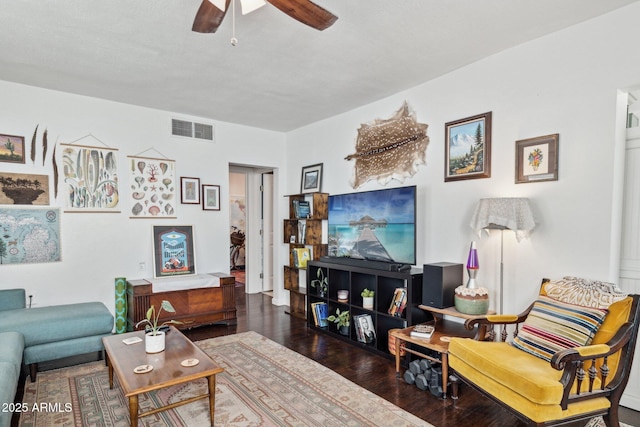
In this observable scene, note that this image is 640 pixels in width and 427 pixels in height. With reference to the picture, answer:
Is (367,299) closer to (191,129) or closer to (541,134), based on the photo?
(541,134)

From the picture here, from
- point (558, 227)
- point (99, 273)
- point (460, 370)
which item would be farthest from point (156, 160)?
point (558, 227)

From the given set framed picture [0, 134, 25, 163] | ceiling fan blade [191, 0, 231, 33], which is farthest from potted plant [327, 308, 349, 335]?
framed picture [0, 134, 25, 163]

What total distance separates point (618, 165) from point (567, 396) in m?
1.57

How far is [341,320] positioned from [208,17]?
9.96 feet

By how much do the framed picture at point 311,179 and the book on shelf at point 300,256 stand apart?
0.84 meters

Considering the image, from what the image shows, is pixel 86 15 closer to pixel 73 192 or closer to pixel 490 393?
pixel 73 192

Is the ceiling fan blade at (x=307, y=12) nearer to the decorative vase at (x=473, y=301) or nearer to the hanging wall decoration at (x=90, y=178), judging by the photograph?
the decorative vase at (x=473, y=301)

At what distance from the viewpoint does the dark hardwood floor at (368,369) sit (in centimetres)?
229

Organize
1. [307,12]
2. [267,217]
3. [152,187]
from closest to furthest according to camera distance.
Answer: [307,12] < [152,187] < [267,217]

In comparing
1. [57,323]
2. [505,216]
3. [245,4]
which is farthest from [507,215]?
[57,323]

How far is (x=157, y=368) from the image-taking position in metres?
2.14

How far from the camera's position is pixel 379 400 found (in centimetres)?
249

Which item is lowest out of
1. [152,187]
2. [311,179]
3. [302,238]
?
[302,238]

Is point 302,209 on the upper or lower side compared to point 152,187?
lower
